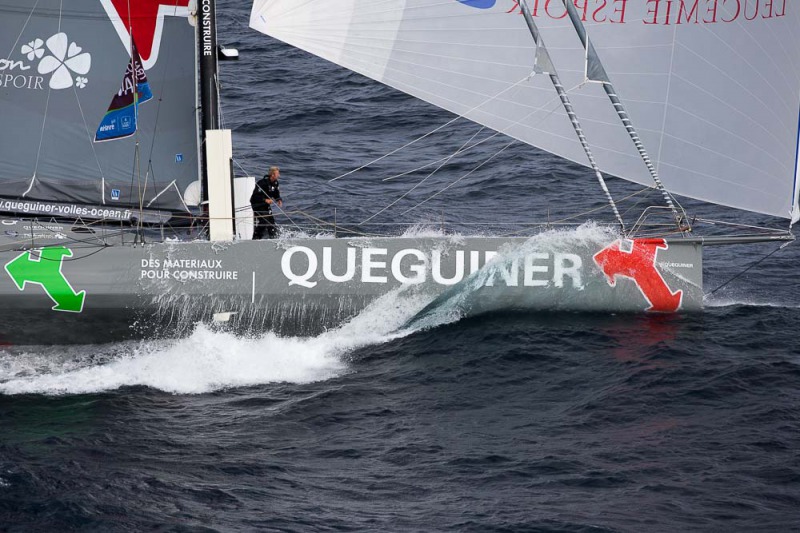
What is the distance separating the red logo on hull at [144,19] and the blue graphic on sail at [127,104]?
0.14 meters

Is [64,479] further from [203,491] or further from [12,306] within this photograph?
[12,306]

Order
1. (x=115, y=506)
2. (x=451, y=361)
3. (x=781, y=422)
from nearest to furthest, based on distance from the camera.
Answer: (x=115, y=506) → (x=781, y=422) → (x=451, y=361)

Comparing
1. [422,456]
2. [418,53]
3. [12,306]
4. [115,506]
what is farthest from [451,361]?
[12,306]

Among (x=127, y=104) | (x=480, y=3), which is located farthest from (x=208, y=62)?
(x=480, y=3)

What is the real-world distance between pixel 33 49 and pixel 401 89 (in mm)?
5364

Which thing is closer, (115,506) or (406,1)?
(115,506)

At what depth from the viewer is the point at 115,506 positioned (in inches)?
392

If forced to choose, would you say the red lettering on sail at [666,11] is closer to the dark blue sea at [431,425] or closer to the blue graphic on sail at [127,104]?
the dark blue sea at [431,425]

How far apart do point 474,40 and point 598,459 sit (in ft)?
18.9

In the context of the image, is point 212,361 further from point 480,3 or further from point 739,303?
point 739,303

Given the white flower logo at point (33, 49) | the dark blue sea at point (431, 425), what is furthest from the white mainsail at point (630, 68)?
the white flower logo at point (33, 49)

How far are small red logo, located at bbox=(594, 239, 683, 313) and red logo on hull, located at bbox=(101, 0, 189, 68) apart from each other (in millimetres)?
6697

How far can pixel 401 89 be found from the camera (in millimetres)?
13992

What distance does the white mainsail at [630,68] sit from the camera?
1345 cm
